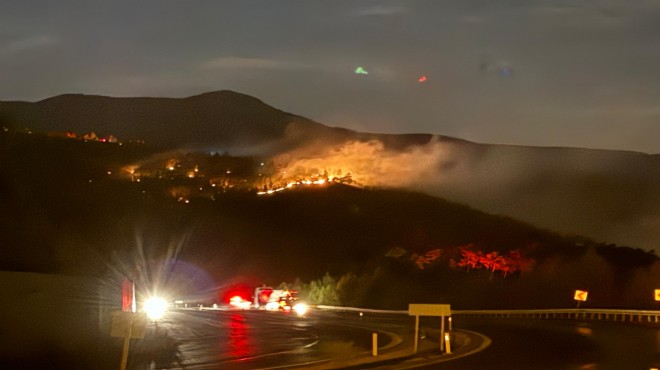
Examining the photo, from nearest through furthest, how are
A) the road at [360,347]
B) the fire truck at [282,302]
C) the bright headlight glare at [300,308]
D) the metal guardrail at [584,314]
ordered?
the road at [360,347] → the metal guardrail at [584,314] → the bright headlight glare at [300,308] → the fire truck at [282,302]

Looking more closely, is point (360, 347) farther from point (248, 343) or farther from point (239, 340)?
point (239, 340)

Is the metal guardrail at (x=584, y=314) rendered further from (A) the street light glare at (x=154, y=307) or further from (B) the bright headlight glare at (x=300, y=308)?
(A) the street light glare at (x=154, y=307)

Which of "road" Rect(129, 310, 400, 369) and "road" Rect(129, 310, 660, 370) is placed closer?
"road" Rect(129, 310, 660, 370)

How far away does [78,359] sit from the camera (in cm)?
2448

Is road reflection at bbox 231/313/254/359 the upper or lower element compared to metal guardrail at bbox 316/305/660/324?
lower

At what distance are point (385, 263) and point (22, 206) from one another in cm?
5139

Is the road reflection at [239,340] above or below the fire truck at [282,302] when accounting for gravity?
below

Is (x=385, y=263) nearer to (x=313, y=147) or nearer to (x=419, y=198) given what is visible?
(x=419, y=198)

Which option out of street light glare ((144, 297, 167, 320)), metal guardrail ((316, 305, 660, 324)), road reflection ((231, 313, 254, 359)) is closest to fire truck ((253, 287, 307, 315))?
metal guardrail ((316, 305, 660, 324))

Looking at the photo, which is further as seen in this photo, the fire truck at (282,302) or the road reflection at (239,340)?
the fire truck at (282,302)

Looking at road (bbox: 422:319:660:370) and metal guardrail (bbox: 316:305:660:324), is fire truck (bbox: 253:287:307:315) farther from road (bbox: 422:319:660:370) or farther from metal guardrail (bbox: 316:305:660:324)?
road (bbox: 422:319:660:370)

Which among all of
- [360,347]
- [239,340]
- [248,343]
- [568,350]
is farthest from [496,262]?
[568,350]

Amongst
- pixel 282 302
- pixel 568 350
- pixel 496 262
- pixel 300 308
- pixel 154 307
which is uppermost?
pixel 496 262

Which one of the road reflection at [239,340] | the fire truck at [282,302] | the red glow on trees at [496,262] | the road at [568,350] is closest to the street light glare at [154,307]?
the fire truck at [282,302]
